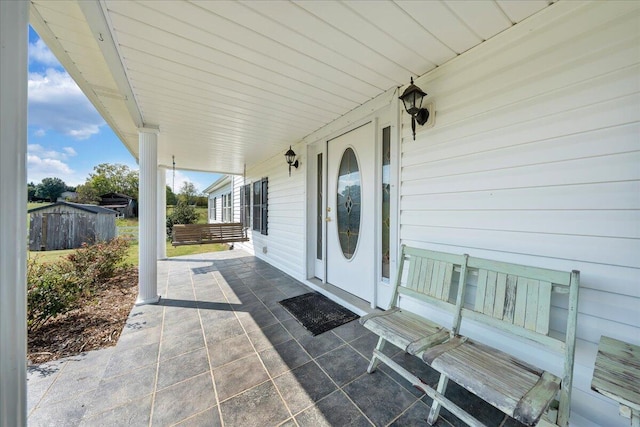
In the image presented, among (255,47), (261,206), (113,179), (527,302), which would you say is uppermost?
(113,179)

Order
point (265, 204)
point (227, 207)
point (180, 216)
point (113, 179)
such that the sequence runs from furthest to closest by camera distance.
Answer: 1. point (113, 179)
2. point (227, 207)
3. point (180, 216)
4. point (265, 204)

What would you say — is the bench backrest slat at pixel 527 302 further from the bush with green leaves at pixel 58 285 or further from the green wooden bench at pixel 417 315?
the bush with green leaves at pixel 58 285

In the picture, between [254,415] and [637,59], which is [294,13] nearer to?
[637,59]

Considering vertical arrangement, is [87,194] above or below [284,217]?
above

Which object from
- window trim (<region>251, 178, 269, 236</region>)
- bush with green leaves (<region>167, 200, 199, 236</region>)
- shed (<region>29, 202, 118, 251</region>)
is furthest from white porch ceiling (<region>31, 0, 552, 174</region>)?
bush with green leaves (<region>167, 200, 199, 236</region>)

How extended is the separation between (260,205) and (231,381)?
14.5 feet

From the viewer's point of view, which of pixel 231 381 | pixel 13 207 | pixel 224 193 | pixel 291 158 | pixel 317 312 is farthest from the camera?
pixel 224 193

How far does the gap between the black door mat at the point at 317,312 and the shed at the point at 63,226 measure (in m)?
7.70

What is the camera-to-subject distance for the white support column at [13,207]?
26.8 inches

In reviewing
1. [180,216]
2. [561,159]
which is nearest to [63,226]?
[180,216]

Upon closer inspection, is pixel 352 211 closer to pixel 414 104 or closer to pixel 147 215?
pixel 414 104

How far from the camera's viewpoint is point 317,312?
288 centimetres

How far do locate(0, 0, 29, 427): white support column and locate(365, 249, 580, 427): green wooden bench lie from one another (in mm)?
1762

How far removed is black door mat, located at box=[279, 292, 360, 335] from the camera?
2576 mm
